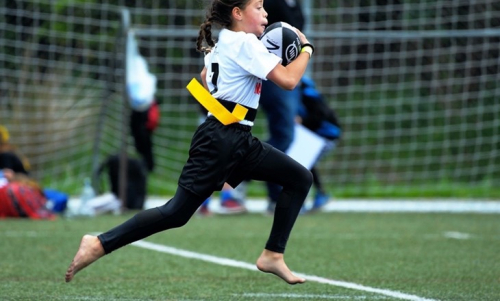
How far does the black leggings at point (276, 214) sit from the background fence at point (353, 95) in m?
7.56

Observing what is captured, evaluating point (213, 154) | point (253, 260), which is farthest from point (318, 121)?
point (213, 154)

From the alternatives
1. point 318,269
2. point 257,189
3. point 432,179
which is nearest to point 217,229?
point 318,269

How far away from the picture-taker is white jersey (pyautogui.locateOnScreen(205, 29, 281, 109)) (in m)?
4.50

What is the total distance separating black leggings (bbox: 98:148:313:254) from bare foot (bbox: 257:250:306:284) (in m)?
0.03

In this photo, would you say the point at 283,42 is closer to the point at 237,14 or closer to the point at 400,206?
the point at 237,14

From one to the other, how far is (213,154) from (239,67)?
0.40m

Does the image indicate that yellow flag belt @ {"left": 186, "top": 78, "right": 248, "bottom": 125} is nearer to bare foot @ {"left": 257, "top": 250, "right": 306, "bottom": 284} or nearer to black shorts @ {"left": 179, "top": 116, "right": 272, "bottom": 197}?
black shorts @ {"left": 179, "top": 116, "right": 272, "bottom": 197}

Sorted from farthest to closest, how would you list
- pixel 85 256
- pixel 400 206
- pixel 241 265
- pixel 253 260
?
pixel 400 206, pixel 253 260, pixel 241 265, pixel 85 256

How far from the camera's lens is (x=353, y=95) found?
12.9m

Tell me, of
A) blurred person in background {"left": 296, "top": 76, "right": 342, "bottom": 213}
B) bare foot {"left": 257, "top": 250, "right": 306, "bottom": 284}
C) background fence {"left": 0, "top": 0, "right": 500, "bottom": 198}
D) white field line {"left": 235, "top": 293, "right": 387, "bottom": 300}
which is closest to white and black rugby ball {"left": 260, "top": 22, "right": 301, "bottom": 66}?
bare foot {"left": 257, "top": 250, "right": 306, "bottom": 284}

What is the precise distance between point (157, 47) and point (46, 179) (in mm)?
2200

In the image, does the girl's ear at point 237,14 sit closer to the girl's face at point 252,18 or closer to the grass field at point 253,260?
the girl's face at point 252,18

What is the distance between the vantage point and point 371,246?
274 inches

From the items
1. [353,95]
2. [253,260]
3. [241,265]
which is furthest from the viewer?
[353,95]
